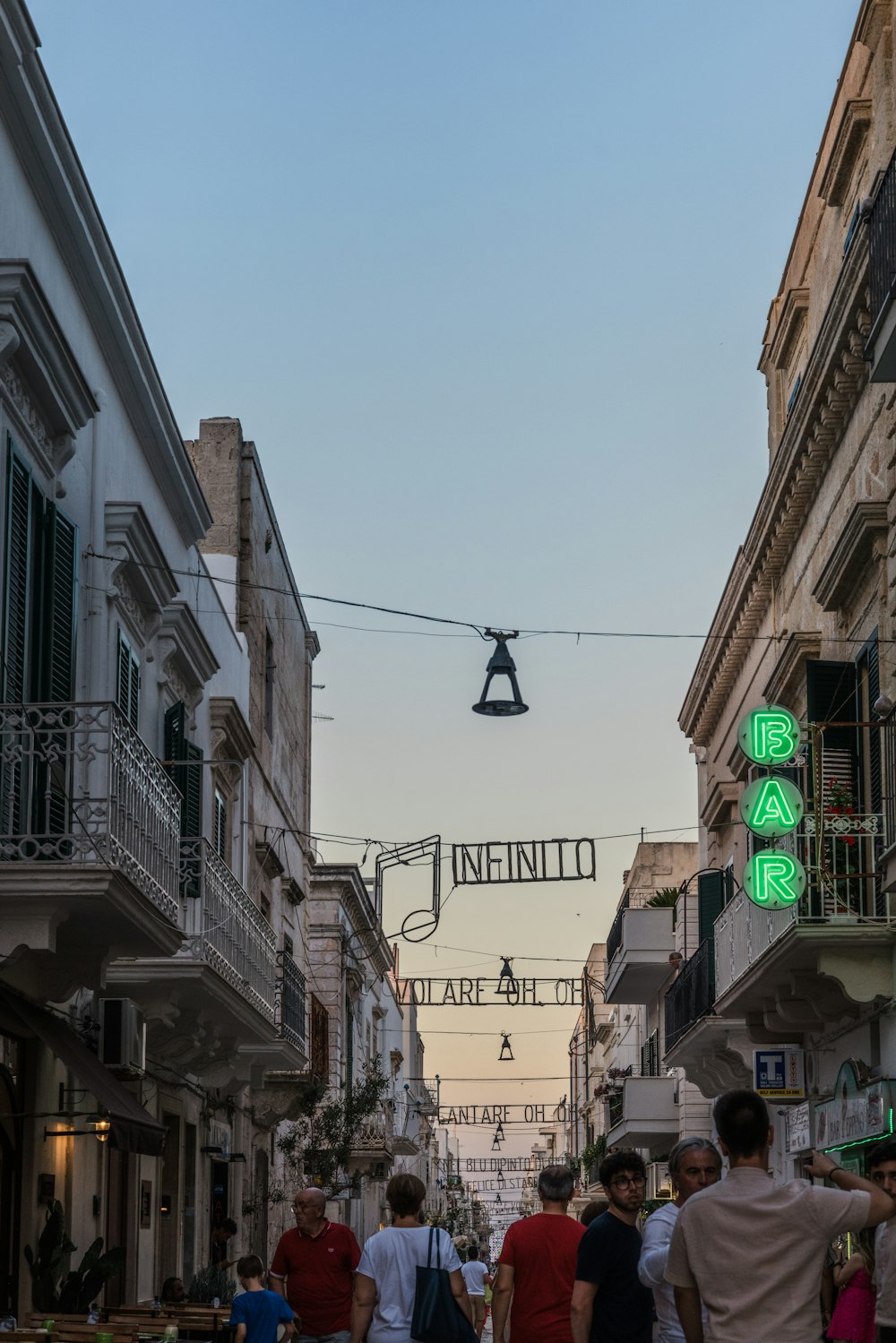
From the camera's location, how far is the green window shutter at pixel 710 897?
25.3m

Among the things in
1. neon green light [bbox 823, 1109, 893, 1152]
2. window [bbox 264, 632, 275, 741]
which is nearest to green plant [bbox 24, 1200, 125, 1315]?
neon green light [bbox 823, 1109, 893, 1152]

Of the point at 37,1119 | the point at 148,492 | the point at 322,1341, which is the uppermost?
the point at 148,492

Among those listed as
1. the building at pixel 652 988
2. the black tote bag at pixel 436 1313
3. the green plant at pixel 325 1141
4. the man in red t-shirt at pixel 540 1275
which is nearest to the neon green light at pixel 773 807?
the man in red t-shirt at pixel 540 1275

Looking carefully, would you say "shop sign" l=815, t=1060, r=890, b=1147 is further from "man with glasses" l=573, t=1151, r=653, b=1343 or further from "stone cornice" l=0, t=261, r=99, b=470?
"stone cornice" l=0, t=261, r=99, b=470

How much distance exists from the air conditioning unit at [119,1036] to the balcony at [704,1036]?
A: 8325 millimetres

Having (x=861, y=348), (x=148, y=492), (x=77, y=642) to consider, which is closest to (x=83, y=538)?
(x=77, y=642)

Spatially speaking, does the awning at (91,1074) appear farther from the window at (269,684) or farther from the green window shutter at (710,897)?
the window at (269,684)

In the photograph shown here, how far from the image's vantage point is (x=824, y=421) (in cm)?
1800

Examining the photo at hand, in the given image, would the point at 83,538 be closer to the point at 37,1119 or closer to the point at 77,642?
the point at 77,642

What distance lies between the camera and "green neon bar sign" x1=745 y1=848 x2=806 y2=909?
619 inches

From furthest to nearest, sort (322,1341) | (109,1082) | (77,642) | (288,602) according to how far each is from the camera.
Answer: (288,602), (77,642), (109,1082), (322,1341)

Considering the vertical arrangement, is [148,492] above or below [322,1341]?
above

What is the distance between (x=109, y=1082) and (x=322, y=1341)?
3.57 m

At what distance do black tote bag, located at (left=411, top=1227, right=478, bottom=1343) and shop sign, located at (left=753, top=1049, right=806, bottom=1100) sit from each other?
11.6 meters
